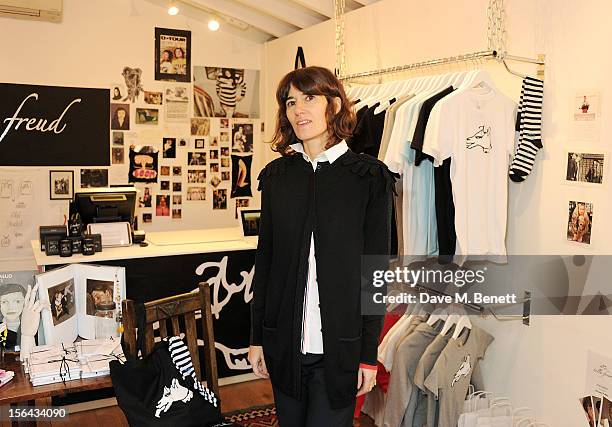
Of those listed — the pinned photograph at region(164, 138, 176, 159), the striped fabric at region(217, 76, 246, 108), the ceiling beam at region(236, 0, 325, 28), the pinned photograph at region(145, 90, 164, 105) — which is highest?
the ceiling beam at region(236, 0, 325, 28)

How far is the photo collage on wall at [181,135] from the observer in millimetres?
5590

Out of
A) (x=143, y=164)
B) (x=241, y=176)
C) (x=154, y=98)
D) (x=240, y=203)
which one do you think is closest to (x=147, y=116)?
(x=154, y=98)

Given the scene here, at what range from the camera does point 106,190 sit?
3947 mm

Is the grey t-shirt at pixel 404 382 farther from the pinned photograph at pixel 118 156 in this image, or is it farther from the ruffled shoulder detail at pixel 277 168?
the pinned photograph at pixel 118 156

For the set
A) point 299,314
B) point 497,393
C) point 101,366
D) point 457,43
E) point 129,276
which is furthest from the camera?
point 129,276

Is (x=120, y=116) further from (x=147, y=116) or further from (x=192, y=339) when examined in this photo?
(x=192, y=339)

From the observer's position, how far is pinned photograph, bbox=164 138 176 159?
18.8 feet

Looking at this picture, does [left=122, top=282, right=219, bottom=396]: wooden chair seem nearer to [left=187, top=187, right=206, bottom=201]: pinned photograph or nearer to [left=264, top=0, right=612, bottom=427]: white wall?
[left=264, top=0, right=612, bottom=427]: white wall

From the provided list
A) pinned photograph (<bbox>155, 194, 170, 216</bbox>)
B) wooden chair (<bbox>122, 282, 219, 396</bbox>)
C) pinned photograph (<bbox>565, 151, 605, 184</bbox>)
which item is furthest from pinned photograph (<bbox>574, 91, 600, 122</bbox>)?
pinned photograph (<bbox>155, 194, 170, 216</bbox>)

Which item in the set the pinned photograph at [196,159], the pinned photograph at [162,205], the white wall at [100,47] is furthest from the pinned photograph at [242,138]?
the pinned photograph at [162,205]

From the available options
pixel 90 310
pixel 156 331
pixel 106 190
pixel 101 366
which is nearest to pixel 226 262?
pixel 156 331

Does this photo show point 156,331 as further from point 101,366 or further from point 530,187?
point 530,187

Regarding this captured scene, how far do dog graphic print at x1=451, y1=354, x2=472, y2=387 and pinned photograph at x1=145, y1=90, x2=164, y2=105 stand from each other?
12.2ft

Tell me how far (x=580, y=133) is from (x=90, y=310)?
2291 mm
